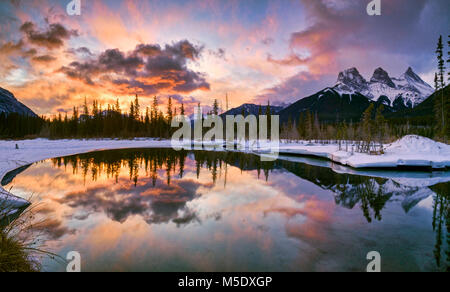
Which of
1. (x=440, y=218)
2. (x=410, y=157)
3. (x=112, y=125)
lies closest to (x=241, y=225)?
(x=440, y=218)

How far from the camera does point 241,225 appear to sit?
23.6 ft

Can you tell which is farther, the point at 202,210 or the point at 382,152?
the point at 382,152

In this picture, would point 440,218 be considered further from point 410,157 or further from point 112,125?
point 112,125

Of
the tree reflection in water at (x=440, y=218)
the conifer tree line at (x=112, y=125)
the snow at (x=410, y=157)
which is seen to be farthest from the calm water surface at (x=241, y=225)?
the conifer tree line at (x=112, y=125)

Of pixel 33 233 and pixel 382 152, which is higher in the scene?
pixel 382 152

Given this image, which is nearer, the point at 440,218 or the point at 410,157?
the point at 440,218

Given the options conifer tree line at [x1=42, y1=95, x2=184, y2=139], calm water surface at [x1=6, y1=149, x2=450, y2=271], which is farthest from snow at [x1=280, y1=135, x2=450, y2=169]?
conifer tree line at [x1=42, y1=95, x2=184, y2=139]

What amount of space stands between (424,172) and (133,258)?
70.0 feet

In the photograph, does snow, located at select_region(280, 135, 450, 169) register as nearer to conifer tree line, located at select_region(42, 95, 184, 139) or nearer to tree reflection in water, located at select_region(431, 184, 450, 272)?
tree reflection in water, located at select_region(431, 184, 450, 272)
